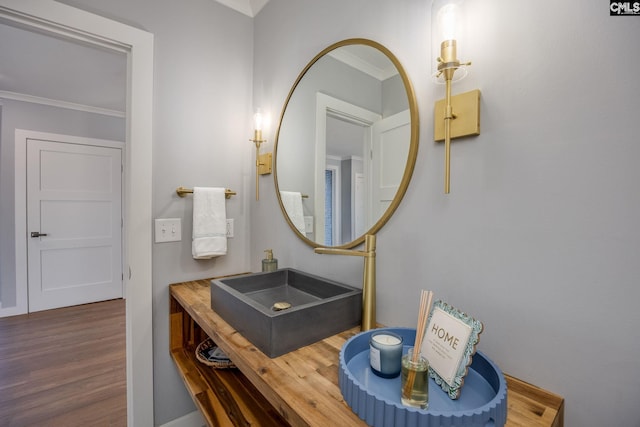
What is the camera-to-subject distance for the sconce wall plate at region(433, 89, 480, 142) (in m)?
0.71

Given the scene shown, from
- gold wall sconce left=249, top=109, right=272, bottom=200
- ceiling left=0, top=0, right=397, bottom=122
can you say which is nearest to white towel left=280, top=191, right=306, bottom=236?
gold wall sconce left=249, top=109, right=272, bottom=200

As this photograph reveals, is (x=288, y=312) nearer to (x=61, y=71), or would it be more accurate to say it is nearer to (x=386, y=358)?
(x=386, y=358)

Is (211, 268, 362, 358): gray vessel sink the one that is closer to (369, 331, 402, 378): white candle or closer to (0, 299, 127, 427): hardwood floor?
(369, 331, 402, 378): white candle

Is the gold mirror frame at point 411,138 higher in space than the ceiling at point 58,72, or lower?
lower

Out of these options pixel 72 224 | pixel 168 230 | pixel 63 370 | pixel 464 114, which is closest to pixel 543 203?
pixel 464 114

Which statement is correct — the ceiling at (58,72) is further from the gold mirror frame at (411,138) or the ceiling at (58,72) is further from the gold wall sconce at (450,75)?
the gold wall sconce at (450,75)

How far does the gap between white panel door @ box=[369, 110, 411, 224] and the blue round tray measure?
432mm

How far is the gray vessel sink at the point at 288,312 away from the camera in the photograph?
76cm

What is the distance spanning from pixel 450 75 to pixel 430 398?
0.76 metres

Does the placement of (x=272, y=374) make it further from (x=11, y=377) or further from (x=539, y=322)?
(x=11, y=377)

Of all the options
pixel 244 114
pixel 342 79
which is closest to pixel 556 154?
pixel 342 79

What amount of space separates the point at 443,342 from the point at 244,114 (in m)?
1.56

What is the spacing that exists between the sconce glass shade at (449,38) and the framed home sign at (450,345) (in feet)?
1.98

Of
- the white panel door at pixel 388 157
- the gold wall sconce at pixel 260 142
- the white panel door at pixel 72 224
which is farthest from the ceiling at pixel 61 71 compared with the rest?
the white panel door at pixel 388 157
